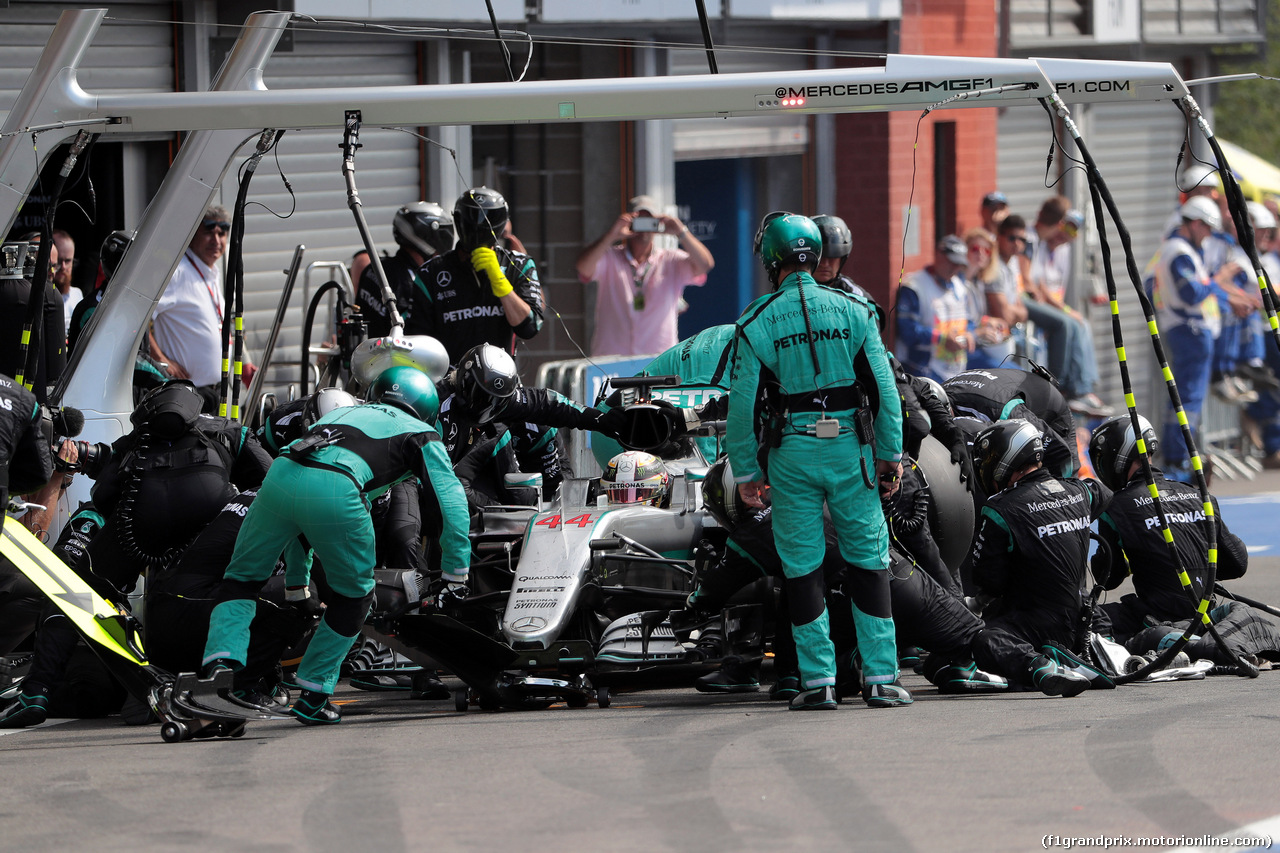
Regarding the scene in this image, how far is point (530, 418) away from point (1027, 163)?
12.1 metres

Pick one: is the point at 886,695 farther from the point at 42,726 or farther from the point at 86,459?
the point at 86,459

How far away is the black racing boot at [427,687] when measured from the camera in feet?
27.0

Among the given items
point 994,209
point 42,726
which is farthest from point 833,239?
point 994,209

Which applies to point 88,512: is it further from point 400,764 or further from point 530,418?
point 400,764

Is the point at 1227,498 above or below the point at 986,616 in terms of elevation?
below

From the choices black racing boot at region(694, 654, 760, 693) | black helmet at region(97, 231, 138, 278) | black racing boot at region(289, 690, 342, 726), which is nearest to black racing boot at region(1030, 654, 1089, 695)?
black racing boot at region(694, 654, 760, 693)

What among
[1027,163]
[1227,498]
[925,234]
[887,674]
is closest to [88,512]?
[887,674]

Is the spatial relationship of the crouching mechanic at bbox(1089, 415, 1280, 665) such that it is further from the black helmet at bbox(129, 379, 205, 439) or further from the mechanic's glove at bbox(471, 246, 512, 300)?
the black helmet at bbox(129, 379, 205, 439)

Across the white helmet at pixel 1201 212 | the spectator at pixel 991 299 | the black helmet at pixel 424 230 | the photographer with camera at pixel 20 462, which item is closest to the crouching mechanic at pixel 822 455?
the photographer with camera at pixel 20 462

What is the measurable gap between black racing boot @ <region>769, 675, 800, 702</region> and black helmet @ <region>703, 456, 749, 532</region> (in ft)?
2.22

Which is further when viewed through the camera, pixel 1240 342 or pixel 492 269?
pixel 1240 342

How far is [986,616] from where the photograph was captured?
27.0ft

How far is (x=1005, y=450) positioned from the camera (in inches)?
325

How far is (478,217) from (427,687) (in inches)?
116
